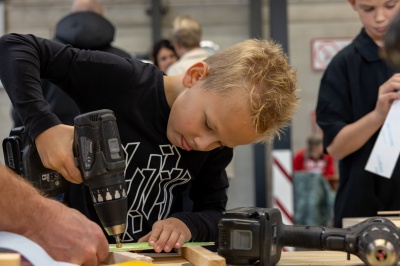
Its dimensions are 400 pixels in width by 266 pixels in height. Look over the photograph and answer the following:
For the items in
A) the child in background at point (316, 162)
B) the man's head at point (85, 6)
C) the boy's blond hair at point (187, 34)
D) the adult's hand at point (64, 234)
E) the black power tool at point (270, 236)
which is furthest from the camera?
the child in background at point (316, 162)

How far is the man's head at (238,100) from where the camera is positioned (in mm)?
2189

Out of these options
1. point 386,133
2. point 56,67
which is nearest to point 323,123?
point 386,133

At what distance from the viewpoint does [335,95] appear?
124 inches

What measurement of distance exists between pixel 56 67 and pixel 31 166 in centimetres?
34

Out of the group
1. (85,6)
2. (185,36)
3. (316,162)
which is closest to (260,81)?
(85,6)

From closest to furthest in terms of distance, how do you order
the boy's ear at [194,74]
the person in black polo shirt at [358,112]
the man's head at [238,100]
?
the man's head at [238,100] < the boy's ear at [194,74] < the person in black polo shirt at [358,112]

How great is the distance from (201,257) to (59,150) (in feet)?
1.74

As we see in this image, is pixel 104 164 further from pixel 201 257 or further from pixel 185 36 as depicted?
pixel 185 36

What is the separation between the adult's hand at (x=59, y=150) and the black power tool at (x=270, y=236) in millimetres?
473

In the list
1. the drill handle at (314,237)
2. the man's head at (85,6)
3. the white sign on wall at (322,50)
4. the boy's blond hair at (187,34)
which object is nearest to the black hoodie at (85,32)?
the man's head at (85,6)

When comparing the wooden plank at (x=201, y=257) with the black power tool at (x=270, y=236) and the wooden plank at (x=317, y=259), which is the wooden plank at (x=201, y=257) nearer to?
the black power tool at (x=270, y=236)

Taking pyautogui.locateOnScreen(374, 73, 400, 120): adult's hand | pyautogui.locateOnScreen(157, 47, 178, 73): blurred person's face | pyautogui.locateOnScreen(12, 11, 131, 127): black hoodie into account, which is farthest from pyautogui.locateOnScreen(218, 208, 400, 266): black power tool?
pyautogui.locateOnScreen(157, 47, 178, 73): blurred person's face

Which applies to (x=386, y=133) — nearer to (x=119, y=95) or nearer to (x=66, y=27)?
(x=119, y=95)

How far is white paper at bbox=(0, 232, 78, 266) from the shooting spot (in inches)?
56.2
